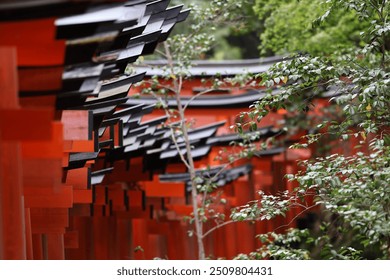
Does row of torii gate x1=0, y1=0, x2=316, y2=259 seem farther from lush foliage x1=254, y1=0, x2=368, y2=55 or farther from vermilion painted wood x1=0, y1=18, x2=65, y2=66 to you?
lush foliage x1=254, y1=0, x2=368, y2=55

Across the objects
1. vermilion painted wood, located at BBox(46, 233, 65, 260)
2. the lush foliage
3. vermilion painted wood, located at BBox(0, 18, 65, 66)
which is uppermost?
the lush foliage

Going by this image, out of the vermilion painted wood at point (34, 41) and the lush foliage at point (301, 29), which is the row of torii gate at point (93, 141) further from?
the lush foliage at point (301, 29)

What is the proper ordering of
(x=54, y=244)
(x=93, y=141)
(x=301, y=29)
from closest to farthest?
(x=93, y=141) → (x=54, y=244) → (x=301, y=29)

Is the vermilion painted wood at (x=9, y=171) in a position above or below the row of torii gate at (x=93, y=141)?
below

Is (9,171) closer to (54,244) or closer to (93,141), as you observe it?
(93,141)

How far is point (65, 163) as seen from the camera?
383 inches

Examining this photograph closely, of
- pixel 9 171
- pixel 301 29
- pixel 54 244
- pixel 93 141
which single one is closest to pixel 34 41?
pixel 9 171

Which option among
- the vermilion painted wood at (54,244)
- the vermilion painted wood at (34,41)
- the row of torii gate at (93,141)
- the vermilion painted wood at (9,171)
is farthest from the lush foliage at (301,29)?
the vermilion painted wood at (9,171)

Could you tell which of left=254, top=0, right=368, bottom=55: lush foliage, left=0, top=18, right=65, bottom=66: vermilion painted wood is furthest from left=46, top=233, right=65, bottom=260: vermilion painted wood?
left=254, top=0, right=368, bottom=55: lush foliage

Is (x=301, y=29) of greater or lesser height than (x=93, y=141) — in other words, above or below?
above
